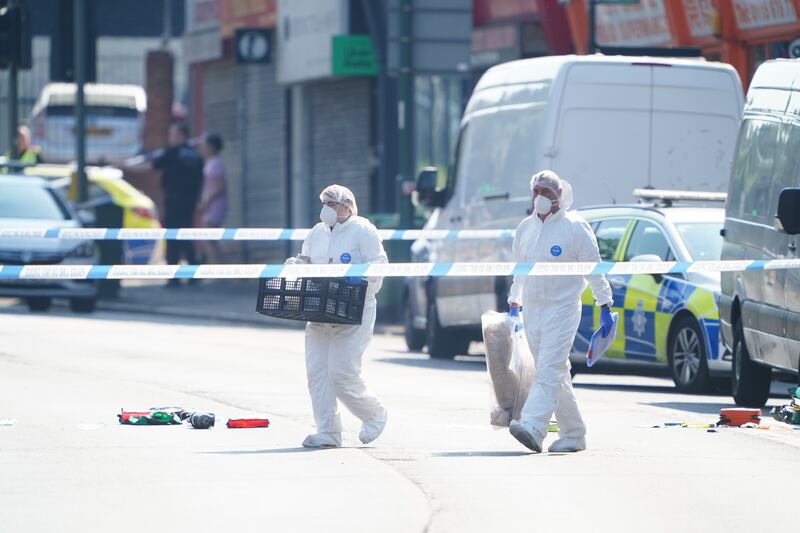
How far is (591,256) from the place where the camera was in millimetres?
11750

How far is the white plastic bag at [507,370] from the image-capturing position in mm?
12109

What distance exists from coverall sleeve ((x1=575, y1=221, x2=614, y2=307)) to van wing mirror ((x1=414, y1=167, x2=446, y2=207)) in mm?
7377

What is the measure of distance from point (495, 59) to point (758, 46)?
515cm

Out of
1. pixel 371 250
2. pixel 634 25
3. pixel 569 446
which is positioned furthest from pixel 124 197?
pixel 569 446

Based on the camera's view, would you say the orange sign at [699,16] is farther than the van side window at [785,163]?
Yes

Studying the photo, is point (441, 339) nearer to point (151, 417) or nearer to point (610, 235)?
point (610, 235)

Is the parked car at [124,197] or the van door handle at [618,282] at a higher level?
the van door handle at [618,282]

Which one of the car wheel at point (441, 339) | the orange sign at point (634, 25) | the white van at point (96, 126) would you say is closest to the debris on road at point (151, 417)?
the car wheel at point (441, 339)

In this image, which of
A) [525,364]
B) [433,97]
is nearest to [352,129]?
[433,97]

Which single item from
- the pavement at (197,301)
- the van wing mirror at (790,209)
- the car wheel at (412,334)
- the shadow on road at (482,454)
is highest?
the van wing mirror at (790,209)

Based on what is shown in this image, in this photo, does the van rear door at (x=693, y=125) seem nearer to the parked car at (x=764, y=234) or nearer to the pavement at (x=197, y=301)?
the parked car at (x=764, y=234)

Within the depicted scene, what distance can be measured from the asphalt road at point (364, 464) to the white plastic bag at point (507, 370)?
236 mm

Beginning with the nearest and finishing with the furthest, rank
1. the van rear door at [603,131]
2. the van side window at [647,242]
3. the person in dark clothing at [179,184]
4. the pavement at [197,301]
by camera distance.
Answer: the van side window at [647,242], the van rear door at [603,131], the pavement at [197,301], the person in dark clothing at [179,184]

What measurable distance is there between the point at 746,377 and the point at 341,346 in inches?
151
